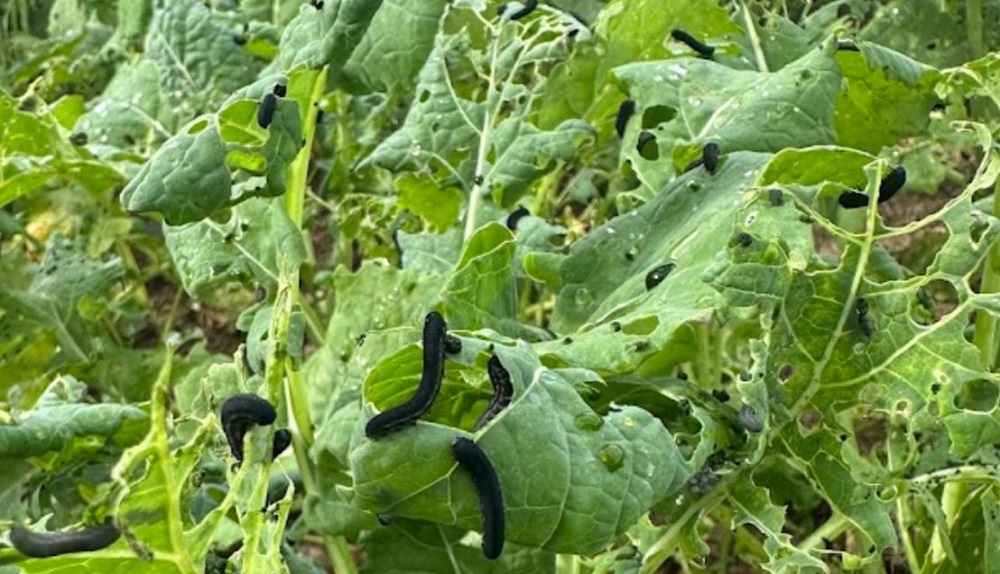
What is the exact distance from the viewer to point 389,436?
1013 millimetres

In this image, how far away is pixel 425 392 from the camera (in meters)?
1.02

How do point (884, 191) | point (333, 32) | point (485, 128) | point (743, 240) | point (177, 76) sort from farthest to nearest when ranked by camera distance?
point (177, 76) < point (485, 128) < point (333, 32) < point (884, 191) < point (743, 240)

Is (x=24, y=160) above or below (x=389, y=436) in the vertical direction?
below

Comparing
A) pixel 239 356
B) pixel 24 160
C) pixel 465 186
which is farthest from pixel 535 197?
pixel 239 356

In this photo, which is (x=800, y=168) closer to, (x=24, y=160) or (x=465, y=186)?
(x=465, y=186)

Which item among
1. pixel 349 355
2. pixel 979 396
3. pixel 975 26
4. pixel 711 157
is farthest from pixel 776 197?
pixel 975 26

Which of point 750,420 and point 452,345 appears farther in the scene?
point 750,420

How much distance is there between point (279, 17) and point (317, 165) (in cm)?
45

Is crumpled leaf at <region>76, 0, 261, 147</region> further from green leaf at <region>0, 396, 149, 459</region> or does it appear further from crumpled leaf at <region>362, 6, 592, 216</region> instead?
green leaf at <region>0, 396, 149, 459</region>

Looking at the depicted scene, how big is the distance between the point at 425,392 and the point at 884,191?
52 centimetres

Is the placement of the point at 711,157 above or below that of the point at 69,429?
above

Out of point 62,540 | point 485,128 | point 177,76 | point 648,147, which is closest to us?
point 62,540

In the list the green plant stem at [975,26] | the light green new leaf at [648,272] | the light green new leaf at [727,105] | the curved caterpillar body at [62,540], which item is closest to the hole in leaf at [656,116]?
the light green new leaf at [727,105]

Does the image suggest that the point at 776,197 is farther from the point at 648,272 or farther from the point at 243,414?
the point at 243,414
